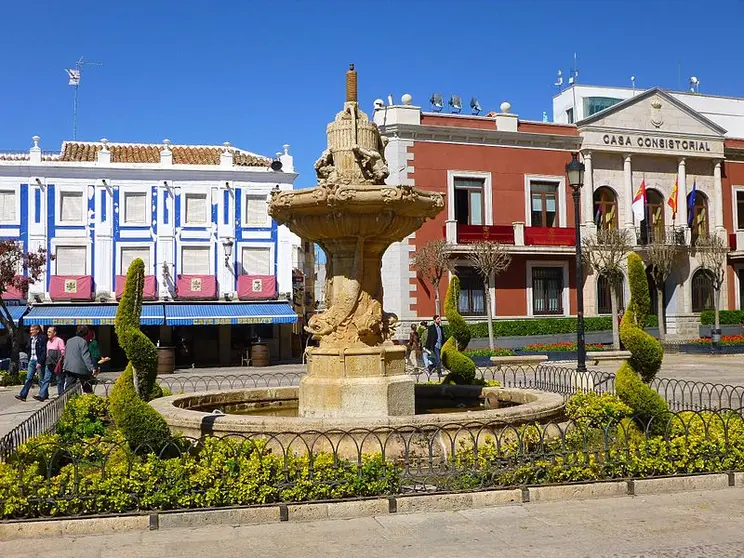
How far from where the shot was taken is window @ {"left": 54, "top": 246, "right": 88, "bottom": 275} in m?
28.8

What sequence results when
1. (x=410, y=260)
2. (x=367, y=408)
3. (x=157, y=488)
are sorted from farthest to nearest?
(x=410, y=260)
(x=367, y=408)
(x=157, y=488)

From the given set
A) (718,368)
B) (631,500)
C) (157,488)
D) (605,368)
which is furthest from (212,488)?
(718,368)

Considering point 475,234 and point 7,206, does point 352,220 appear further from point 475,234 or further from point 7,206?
point 7,206

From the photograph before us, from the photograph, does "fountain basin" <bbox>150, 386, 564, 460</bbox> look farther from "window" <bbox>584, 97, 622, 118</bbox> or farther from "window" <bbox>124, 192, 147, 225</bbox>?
"window" <bbox>584, 97, 622, 118</bbox>

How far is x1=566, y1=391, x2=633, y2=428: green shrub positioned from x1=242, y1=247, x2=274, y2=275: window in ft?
69.2

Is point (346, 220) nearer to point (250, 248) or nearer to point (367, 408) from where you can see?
point (367, 408)

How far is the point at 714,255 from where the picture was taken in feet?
108

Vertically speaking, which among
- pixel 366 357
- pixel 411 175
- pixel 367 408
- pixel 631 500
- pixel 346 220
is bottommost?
pixel 631 500

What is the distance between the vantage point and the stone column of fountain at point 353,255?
9.34 m

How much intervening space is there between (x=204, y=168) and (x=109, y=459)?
22968 millimetres

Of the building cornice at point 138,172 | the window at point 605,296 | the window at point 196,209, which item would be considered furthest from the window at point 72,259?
the window at point 605,296

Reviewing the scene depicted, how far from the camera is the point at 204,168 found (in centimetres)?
2975

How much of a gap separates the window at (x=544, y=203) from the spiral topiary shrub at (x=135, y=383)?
25235 millimetres

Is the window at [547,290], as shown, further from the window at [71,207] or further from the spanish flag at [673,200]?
the window at [71,207]
